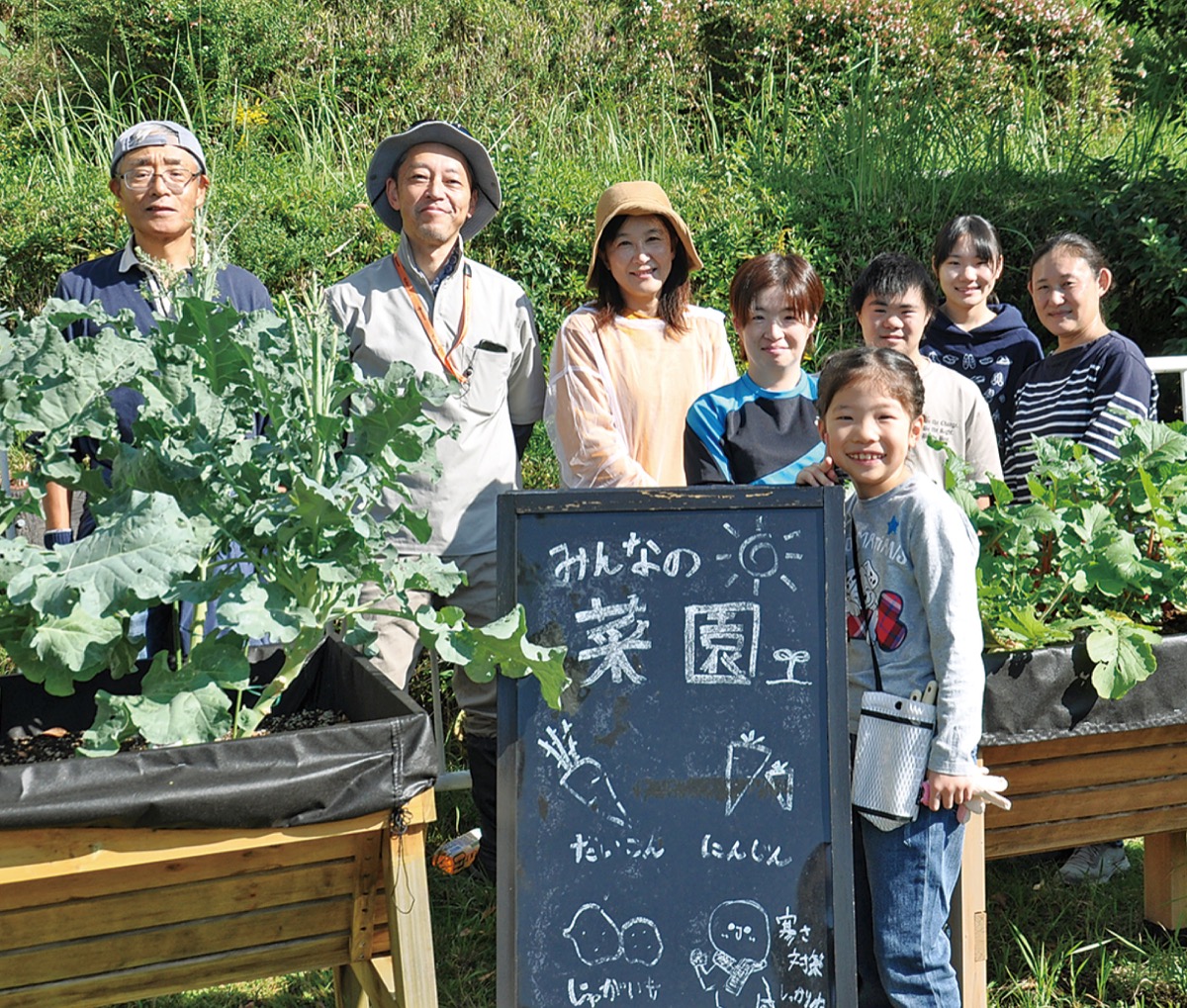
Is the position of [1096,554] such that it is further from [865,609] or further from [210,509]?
[210,509]

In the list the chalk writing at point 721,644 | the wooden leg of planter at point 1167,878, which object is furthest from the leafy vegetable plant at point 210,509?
the wooden leg of planter at point 1167,878

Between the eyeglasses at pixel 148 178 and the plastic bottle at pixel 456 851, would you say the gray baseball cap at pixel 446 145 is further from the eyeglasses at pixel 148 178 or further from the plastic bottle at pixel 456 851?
the plastic bottle at pixel 456 851

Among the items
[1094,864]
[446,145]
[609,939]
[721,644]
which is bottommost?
[1094,864]

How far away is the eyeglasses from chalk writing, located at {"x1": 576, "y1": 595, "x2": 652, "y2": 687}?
5.53 feet

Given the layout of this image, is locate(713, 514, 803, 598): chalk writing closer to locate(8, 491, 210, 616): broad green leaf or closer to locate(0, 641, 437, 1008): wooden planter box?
→ locate(0, 641, 437, 1008): wooden planter box

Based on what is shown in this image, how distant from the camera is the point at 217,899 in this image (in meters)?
1.99

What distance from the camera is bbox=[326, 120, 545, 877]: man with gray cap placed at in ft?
10.1

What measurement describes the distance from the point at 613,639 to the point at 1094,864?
196 cm

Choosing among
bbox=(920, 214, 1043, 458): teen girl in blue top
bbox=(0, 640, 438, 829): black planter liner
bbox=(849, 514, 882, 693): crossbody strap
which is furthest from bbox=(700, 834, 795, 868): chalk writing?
bbox=(920, 214, 1043, 458): teen girl in blue top

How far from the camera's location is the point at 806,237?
224 inches

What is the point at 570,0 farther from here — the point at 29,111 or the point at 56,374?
the point at 56,374

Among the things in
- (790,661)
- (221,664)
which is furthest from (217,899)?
(790,661)

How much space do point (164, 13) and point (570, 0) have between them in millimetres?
3590

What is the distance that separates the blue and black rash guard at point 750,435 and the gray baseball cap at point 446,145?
0.95m
